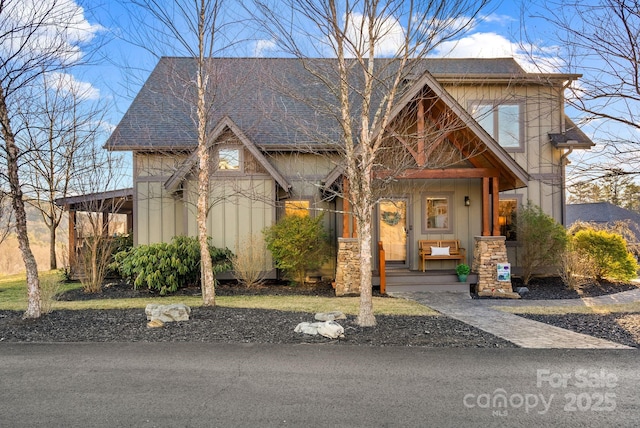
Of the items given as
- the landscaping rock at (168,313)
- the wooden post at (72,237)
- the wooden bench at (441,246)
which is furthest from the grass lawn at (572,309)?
the wooden post at (72,237)

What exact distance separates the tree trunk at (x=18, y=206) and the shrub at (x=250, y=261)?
523cm

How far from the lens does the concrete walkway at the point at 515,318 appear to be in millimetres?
6281

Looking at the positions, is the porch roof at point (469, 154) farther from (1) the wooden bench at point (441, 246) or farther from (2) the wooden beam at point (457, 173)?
(1) the wooden bench at point (441, 246)

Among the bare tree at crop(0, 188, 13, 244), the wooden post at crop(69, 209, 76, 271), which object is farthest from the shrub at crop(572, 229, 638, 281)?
the wooden post at crop(69, 209, 76, 271)

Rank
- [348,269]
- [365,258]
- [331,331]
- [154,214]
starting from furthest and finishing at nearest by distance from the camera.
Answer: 1. [154,214]
2. [348,269]
3. [365,258]
4. [331,331]

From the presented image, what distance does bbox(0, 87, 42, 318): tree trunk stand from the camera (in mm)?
7355

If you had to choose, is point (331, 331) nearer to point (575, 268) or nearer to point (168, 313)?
point (168, 313)

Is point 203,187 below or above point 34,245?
above

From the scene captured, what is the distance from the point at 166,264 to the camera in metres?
11.4

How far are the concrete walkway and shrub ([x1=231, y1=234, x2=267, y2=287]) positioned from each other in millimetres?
3920

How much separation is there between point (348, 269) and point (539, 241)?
5.89 m

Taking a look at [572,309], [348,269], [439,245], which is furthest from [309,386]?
[439,245]

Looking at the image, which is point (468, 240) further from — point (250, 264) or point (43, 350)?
point (43, 350)

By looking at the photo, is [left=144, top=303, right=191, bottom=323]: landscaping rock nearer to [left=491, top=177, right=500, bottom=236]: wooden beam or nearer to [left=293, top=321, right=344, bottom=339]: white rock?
[left=293, top=321, right=344, bottom=339]: white rock
